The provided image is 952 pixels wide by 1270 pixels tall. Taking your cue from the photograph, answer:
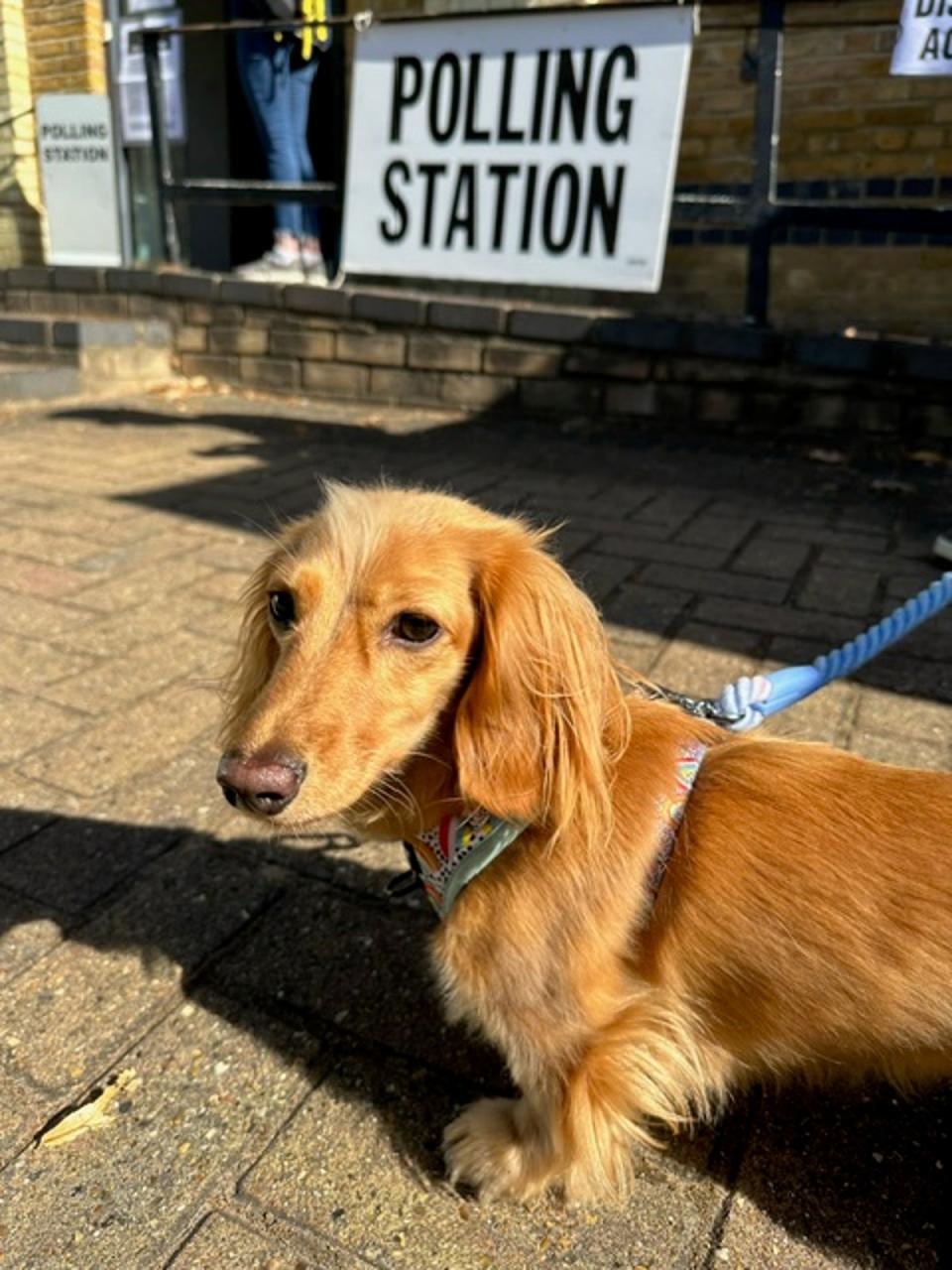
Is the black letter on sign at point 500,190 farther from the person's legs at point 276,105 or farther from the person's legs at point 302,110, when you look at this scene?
the person's legs at point 302,110

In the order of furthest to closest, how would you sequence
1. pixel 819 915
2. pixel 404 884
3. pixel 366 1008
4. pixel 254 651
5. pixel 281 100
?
pixel 281 100 < pixel 404 884 < pixel 366 1008 < pixel 254 651 < pixel 819 915

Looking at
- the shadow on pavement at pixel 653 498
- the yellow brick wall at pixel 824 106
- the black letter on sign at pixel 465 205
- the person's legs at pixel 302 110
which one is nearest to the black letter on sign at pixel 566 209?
the black letter on sign at pixel 465 205

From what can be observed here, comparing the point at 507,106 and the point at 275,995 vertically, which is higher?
the point at 507,106

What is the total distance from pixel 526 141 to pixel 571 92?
14.8 inches

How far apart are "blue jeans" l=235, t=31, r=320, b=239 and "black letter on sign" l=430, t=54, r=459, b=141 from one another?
2.56 metres

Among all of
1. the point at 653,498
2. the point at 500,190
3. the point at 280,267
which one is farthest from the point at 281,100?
Result: the point at 653,498

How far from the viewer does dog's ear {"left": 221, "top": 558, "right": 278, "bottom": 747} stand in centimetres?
184

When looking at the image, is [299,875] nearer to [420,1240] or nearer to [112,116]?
[420,1240]

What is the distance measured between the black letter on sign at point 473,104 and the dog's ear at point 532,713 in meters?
5.29

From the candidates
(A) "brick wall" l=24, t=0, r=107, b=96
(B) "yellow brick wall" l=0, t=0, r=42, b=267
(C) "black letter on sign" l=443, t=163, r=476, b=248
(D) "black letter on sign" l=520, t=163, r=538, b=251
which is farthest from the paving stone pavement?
(B) "yellow brick wall" l=0, t=0, r=42, b=267

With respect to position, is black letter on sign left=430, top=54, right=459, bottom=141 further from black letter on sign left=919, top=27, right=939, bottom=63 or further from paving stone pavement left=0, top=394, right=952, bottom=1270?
paving stone pavement left=0, top=394, right=952, bottom=1270

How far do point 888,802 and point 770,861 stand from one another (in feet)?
0.70

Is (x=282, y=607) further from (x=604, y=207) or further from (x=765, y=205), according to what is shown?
(x=765, y=205)

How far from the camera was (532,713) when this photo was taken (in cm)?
158
